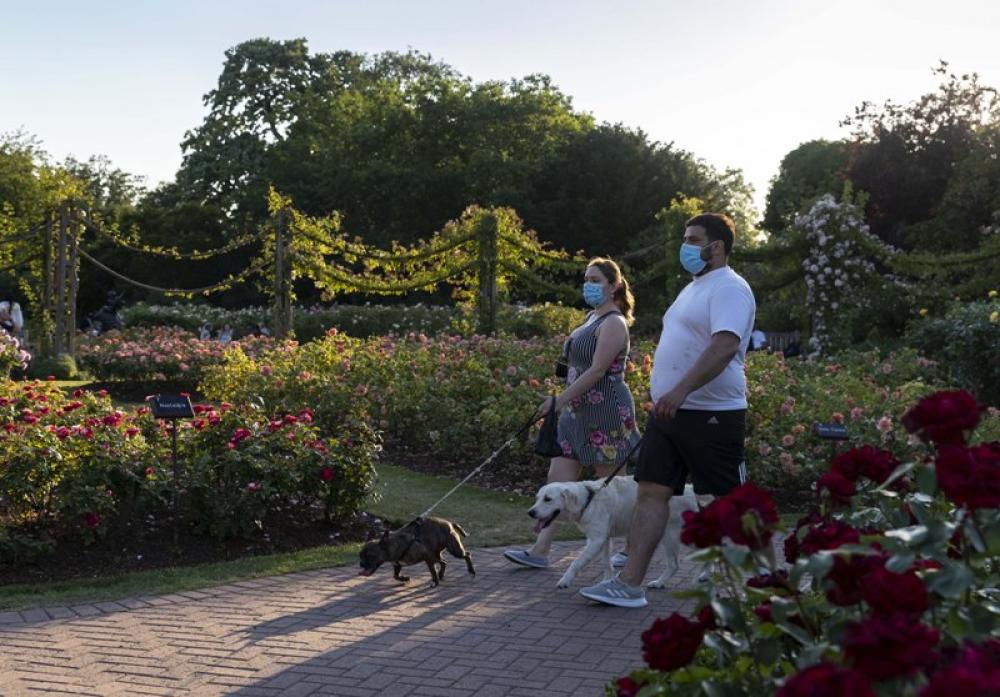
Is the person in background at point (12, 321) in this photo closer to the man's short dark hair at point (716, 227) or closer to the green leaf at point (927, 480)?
the man's short dark hair at point (716, 227)

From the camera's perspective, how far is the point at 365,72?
6300 cm

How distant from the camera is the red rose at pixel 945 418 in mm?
2602

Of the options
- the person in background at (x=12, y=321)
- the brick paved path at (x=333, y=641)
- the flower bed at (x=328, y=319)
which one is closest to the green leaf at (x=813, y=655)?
the brick paved path at (x=333, y=641)

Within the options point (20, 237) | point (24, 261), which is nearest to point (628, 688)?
point (20, 237)

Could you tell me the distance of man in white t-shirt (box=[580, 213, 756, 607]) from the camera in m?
5.46

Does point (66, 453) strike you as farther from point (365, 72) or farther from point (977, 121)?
point (365, 72)

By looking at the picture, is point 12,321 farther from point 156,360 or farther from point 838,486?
point 838,486

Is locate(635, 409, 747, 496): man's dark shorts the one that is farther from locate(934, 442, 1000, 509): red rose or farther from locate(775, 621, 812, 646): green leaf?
locate(934, 442, 1000, 509): red rose

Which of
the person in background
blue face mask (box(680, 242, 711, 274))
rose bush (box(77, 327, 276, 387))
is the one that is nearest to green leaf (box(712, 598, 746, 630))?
blue face mask (box(680, 242, 711, 274))

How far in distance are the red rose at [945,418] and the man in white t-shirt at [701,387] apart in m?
2.72

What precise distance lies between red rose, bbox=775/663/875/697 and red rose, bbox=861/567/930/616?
1.06ft

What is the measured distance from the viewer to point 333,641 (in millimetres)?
5555

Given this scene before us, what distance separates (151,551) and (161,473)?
0.50 meters

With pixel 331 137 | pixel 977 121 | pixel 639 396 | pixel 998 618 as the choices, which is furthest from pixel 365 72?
pixel 998 618
